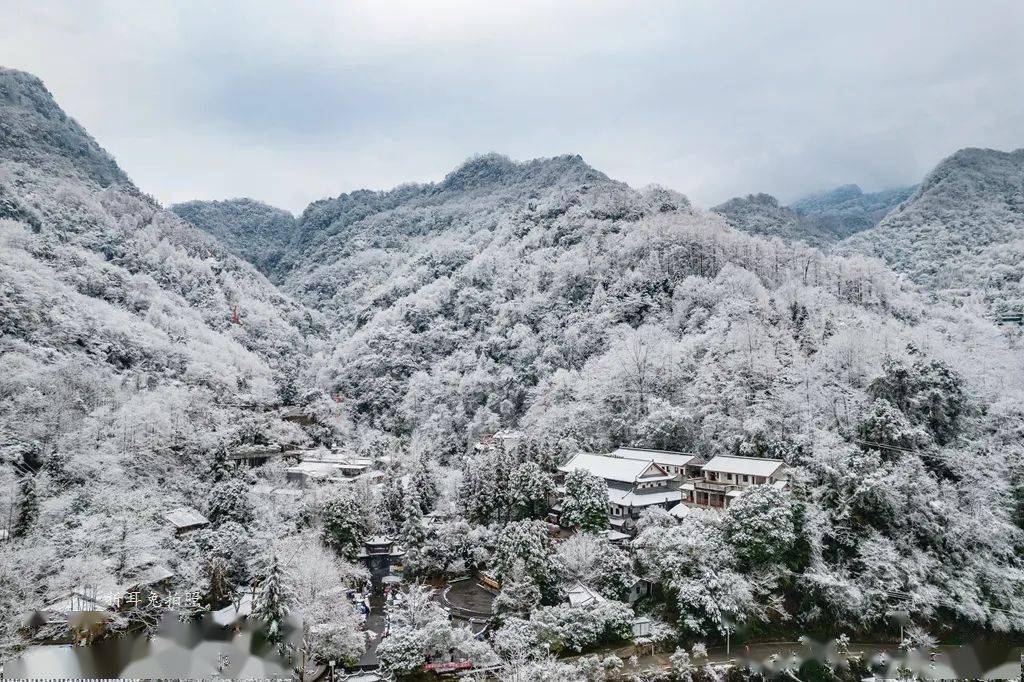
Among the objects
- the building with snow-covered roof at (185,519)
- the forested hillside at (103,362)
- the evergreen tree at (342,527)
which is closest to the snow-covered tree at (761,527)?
the evergreen tree at (342,527)

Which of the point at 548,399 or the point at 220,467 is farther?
the point at 548,399

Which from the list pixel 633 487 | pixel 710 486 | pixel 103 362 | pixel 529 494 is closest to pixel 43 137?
pixel 103 362

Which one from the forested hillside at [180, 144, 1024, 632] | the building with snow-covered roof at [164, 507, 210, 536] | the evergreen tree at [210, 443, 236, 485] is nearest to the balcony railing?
the forested hillside at [180, 144, 1024, 632]

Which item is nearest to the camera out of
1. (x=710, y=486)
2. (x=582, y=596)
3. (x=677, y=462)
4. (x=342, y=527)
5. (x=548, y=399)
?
(x=582, y=596)

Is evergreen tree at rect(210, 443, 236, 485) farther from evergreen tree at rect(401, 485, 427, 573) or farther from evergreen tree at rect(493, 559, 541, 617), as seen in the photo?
evergreen tree at rect(493, 559, 541, 617)

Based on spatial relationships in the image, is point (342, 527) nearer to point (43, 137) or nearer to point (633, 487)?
point (633, 487)

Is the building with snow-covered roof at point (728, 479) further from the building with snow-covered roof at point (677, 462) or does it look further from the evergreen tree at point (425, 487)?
the evergreen tree at point (425, 487)
